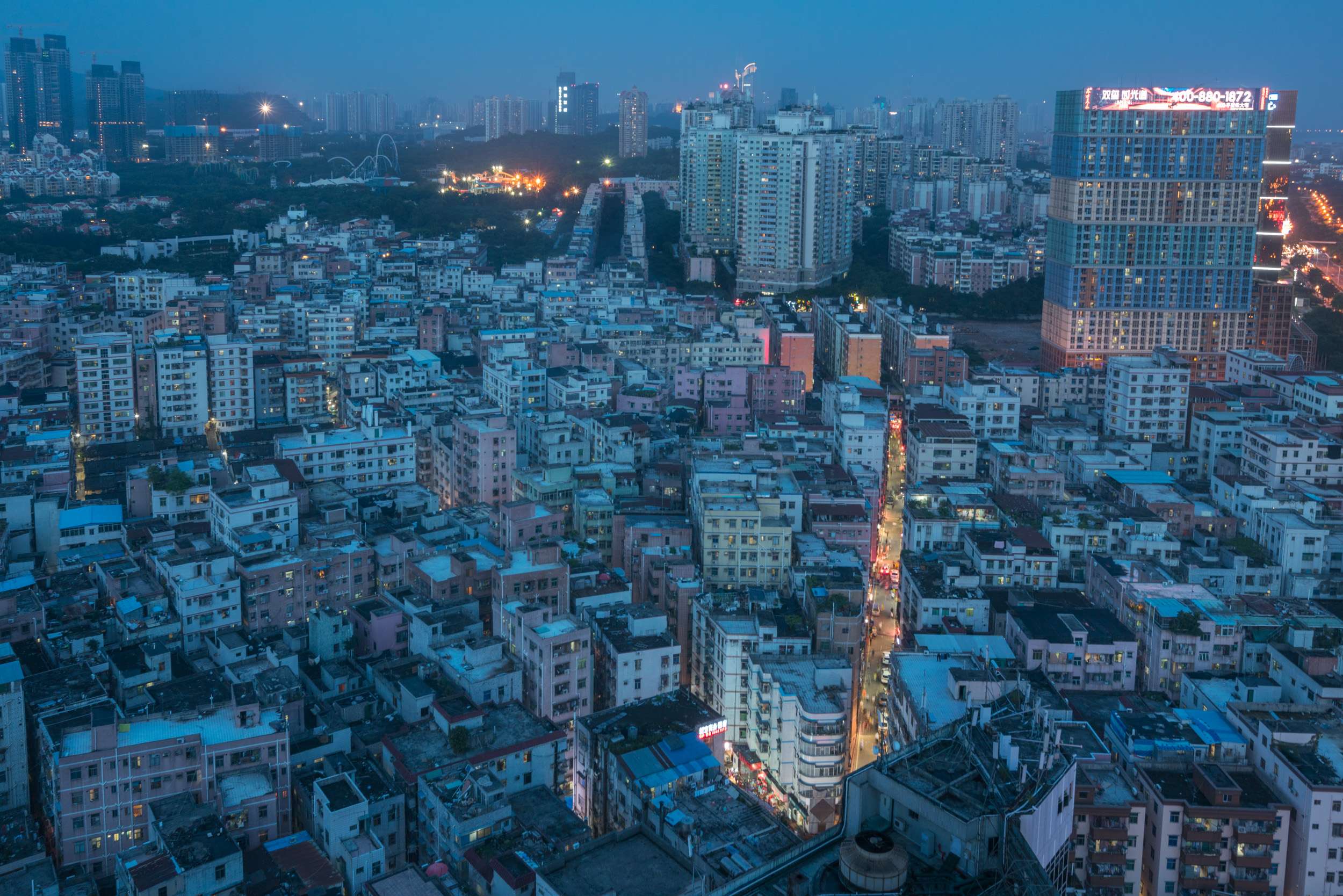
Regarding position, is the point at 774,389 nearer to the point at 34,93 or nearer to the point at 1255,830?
the point at 1255,830

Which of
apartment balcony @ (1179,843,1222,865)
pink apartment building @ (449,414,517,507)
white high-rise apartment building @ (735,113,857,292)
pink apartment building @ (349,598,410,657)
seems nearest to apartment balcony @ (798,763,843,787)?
apartment balcony @ (1179,843,1222,865)

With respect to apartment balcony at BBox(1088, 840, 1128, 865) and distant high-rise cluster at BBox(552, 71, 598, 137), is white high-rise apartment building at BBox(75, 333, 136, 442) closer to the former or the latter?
apartment balcony at BBox(1088, 840, 1128, 865)

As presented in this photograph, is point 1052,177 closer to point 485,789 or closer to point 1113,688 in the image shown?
point 1113,688

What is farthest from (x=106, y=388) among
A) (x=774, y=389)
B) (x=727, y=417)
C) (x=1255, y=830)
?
(x=1255, y=830)

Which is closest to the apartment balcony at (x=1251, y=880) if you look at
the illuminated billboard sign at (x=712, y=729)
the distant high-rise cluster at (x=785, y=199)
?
the illuminated billboard sign at (x=712, y=729)

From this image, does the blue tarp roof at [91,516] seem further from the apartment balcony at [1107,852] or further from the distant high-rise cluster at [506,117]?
the distant high-rise cluster at [506,117]
